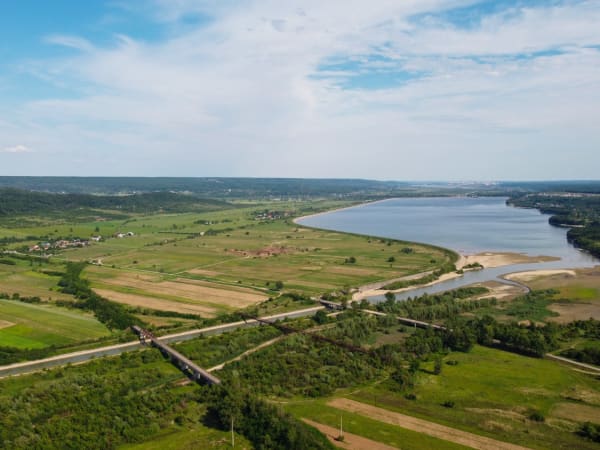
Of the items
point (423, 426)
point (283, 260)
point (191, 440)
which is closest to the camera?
point (191, 440)

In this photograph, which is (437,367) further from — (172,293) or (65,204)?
(65,204)

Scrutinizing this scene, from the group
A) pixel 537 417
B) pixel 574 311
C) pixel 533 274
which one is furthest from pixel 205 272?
pixel 537 417

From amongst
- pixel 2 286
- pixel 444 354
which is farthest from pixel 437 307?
pixel 2 286

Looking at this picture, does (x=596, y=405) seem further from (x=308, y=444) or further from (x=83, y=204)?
(x=83, y=204)

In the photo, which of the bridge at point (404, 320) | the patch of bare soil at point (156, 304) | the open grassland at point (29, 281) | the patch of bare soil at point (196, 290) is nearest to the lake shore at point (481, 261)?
the bridge at point (404, 320)

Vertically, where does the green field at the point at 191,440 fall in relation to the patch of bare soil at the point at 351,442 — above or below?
below

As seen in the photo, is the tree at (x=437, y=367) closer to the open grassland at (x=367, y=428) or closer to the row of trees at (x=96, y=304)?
the open grassland at (x=367, y=428)
